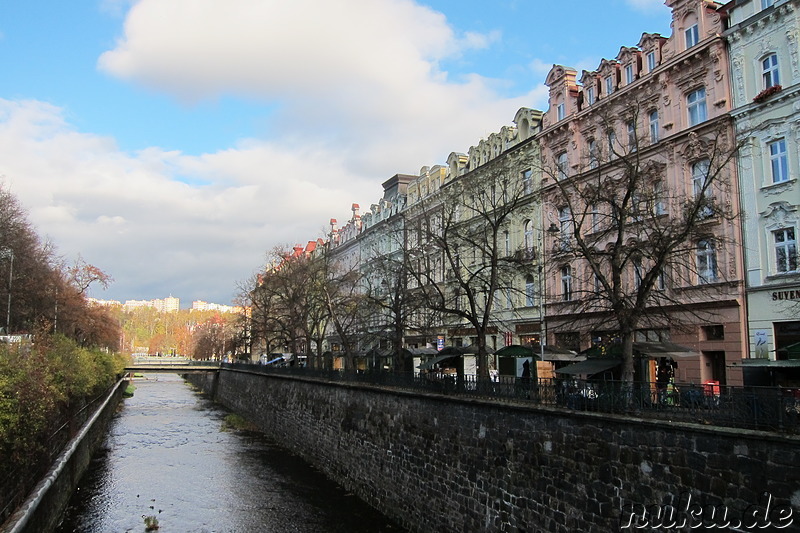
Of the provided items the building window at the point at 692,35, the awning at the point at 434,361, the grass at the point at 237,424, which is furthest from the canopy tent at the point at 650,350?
the grass at the point at 237,424

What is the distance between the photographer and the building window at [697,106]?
27828 mm

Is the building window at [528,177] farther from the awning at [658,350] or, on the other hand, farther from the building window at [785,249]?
the awning at [658,350]

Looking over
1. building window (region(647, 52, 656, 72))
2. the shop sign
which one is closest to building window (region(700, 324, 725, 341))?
the shop sign

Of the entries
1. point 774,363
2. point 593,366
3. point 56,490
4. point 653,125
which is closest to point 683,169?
point 653,125

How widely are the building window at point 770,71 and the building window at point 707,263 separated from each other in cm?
670

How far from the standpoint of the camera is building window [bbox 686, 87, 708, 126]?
2783cm

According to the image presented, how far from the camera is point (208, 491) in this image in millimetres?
27859

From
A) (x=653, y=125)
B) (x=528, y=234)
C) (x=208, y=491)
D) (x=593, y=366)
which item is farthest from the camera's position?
(x=528, y=234)

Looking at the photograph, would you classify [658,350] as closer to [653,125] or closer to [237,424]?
[653,125]

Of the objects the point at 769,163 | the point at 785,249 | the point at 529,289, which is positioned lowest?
the point at 529,289

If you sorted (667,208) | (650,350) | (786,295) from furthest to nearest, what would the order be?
(667,208) → (786,295) → (650,350)

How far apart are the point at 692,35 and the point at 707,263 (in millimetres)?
10209

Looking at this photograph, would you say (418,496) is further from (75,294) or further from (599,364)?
(75,294)

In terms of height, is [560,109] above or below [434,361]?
above
